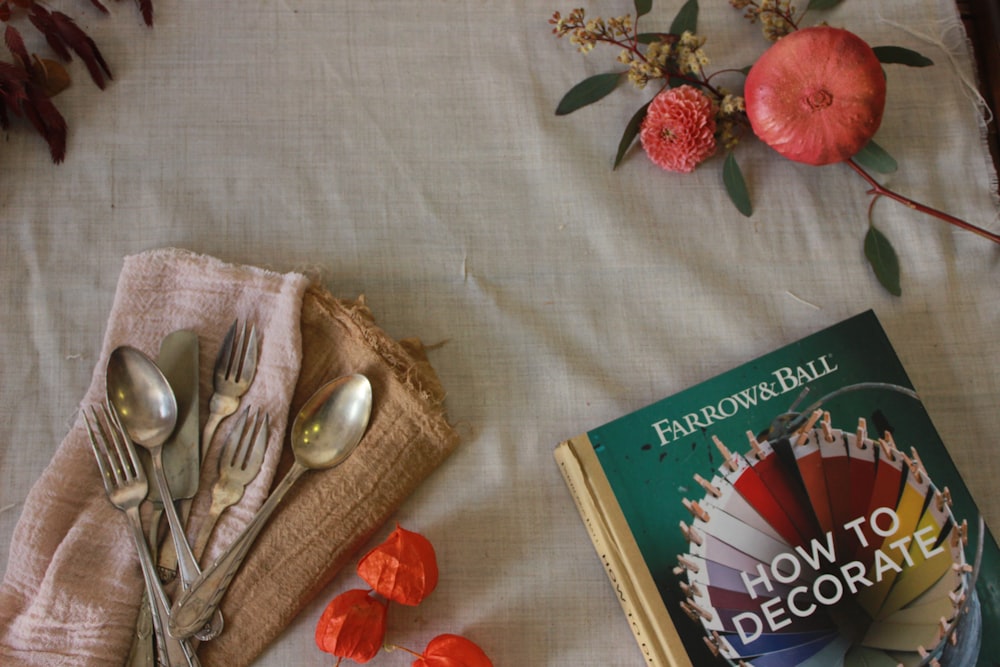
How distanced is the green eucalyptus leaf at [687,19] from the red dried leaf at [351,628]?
24.1 inches

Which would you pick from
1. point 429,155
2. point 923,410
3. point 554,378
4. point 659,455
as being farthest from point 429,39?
point 923,410

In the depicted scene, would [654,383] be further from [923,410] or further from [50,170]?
[50,170]

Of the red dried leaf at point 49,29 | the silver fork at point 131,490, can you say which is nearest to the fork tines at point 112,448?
the silver fork at point 131,490

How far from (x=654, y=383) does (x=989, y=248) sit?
36 centimetres

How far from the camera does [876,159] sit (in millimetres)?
745

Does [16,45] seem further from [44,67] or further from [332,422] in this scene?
[332,422]

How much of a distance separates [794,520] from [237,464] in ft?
1.51

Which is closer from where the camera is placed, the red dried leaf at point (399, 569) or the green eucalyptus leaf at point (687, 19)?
the red dried leaf at point (399, 569)

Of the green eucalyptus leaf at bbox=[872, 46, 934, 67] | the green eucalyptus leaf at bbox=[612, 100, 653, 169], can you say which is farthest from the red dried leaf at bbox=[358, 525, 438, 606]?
the green eucalyptus leaf at bbox=[872, 46, 934, 67]

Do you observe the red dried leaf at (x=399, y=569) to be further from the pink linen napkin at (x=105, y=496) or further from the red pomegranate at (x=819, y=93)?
the red pomegranate at (x=819, y=93)

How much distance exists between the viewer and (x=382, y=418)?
66 cm

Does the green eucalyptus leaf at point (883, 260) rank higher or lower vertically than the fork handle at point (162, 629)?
higher

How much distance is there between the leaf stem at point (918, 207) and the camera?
746 mm

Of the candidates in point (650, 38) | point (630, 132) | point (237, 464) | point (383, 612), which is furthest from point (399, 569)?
point (650, 38)
